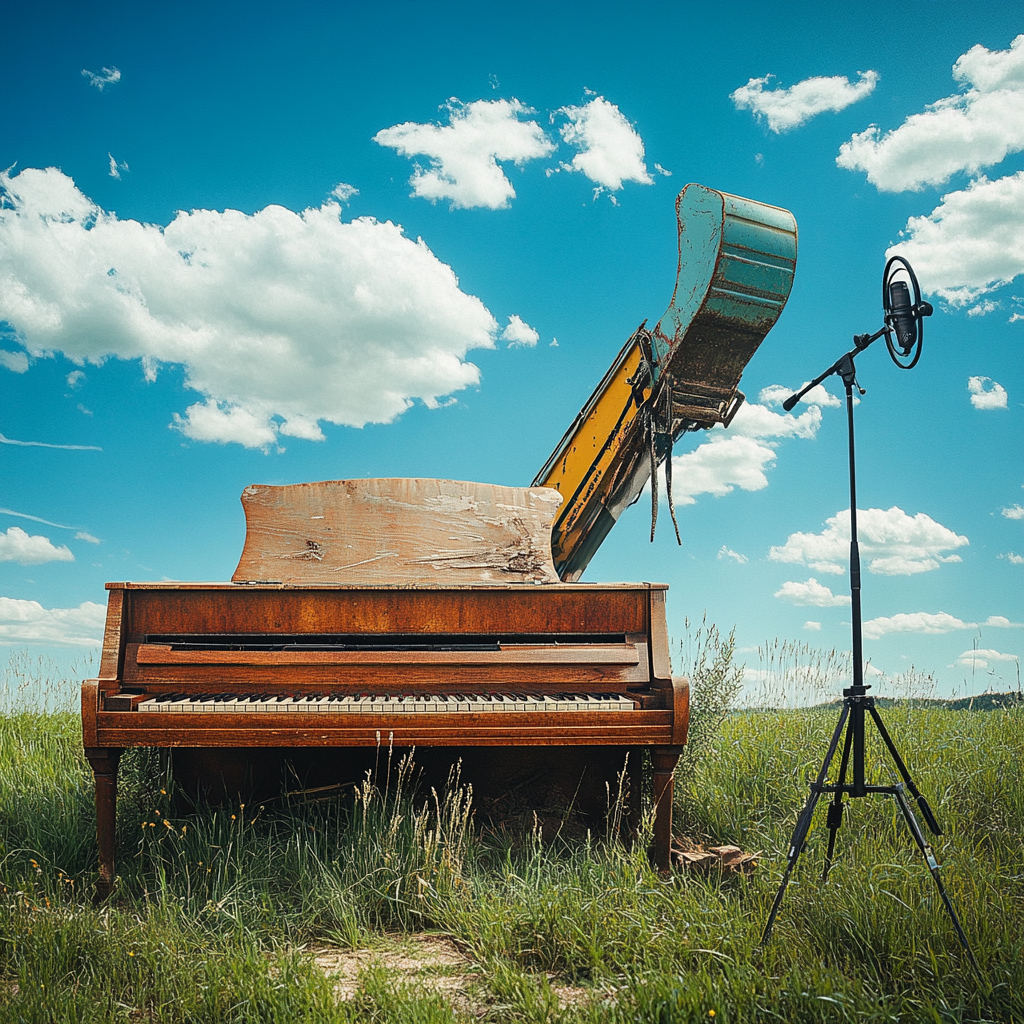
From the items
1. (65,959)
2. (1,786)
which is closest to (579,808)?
(65,959)

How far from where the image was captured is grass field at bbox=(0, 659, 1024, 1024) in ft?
8.34

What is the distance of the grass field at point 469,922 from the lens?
100 inches

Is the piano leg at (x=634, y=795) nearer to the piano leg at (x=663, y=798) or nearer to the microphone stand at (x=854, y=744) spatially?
the piano leg at (x=663, y=798)

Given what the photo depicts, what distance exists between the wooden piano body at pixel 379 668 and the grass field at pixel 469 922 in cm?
39

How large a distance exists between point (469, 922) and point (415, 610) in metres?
1.27

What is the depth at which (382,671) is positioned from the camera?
3680 mm

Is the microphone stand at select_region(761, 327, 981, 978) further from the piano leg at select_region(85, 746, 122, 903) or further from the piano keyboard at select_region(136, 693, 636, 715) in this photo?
the piano leg at select_region(85, 746, 122, 903)

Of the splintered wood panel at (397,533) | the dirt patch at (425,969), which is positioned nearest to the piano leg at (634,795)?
the splintered wood panel at (397,533)

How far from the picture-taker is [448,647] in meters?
3.76

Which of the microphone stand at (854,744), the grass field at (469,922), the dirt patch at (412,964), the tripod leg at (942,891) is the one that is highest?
the microphone stand at (854,744)

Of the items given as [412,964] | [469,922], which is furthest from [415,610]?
[412,964]

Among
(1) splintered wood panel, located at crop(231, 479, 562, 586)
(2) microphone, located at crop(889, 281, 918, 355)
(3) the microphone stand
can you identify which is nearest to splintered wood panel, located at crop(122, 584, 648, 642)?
(1) splintered wood panel, located at crop(231, 479, 562, 586)

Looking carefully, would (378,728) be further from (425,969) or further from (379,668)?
(425,969)

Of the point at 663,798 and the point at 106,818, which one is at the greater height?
Result: the point at 663,798
